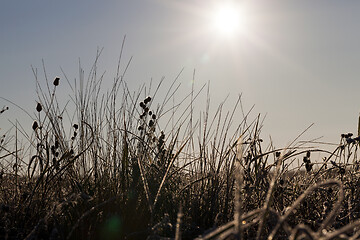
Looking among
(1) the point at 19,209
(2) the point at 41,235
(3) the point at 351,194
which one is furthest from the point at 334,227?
(1) the point at 19,209

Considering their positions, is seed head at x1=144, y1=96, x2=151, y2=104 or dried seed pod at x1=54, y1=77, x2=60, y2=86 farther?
seed head at x1=144, y1=96, x2=151, y2=104

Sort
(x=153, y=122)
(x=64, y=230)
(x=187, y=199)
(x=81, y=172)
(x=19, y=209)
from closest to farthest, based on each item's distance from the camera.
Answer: (x=64, y=230), (x=19, y=209), (x=187, y=199), (x=81, y=172), (x=153, y=122)

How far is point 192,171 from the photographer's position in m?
2.88

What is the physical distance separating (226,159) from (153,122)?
2.07 feet

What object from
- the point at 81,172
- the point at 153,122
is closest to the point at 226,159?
→ the point at 153,122

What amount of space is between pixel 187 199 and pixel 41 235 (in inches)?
36.0

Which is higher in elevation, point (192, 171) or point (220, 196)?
point (192, 171)

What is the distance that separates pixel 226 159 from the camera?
8.89 ft

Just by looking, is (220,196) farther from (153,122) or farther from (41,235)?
(41,235)

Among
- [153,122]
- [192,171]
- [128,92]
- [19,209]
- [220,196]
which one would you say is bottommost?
[19,209]

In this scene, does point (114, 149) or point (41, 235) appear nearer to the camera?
point (41, 235)

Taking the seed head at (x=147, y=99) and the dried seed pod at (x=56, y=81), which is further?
the seed head at (x=147, y=99)

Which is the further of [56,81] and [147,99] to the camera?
[147,99]

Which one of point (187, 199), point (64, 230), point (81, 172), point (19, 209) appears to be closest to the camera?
point (64, 230)
